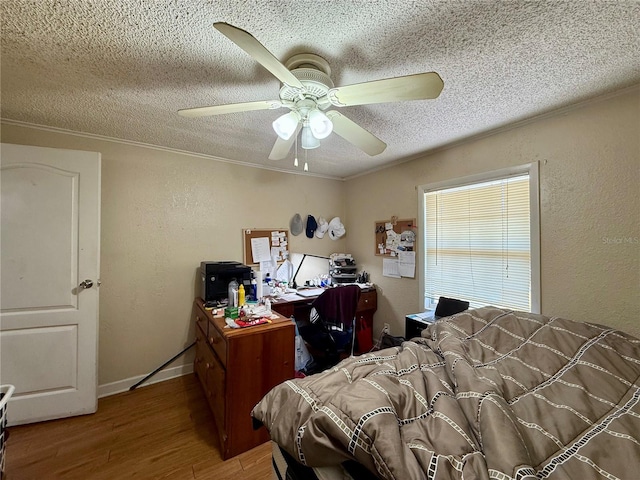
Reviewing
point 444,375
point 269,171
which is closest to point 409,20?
point 444,375

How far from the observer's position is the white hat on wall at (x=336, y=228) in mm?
3432

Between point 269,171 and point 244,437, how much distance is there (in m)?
2.57

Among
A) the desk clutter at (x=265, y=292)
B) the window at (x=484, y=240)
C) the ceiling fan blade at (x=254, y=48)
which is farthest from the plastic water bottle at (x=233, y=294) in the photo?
the window at (x=484, y=240)

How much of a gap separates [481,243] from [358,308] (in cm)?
144

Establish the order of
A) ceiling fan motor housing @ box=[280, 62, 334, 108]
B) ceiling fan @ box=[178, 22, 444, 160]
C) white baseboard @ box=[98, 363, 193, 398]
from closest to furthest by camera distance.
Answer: ceiling fan @ box=[178, 22, 444, 160] → ceiling fan motor housing @ box=[280, 62, 334, 108] → white baseboard @ box=[98, 363, 193, 398]

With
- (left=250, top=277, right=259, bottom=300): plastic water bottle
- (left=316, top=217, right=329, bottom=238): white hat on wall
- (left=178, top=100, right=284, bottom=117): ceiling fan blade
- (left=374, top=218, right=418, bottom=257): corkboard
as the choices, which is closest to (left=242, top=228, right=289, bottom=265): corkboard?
(left=316, top=217, right=329, bottom=238): white hat on wall

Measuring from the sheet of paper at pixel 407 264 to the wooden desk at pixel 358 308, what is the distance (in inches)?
19.0

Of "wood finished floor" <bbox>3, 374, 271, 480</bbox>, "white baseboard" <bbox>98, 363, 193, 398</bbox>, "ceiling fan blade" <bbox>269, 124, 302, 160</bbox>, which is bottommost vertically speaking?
"wood finished floor" <bbox>3, 374, 271, 480</bbox>

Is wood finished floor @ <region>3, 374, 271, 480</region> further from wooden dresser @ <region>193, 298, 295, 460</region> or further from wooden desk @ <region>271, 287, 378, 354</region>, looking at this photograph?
wooden desk @ <region>271, 287, 378, 354</region>

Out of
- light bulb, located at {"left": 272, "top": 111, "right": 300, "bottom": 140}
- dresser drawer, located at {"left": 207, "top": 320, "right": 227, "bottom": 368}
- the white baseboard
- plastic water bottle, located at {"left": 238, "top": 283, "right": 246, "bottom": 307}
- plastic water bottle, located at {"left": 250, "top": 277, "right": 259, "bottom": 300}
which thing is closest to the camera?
light bulb, located at {"left": 272, "top": 111, "right": 300, "bottom": 140}

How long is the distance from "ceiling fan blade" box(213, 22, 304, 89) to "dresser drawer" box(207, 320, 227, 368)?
1.48m

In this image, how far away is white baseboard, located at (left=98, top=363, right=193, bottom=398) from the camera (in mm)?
2182

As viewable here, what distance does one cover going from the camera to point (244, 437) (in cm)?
158

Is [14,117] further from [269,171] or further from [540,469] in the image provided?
[540,469]
